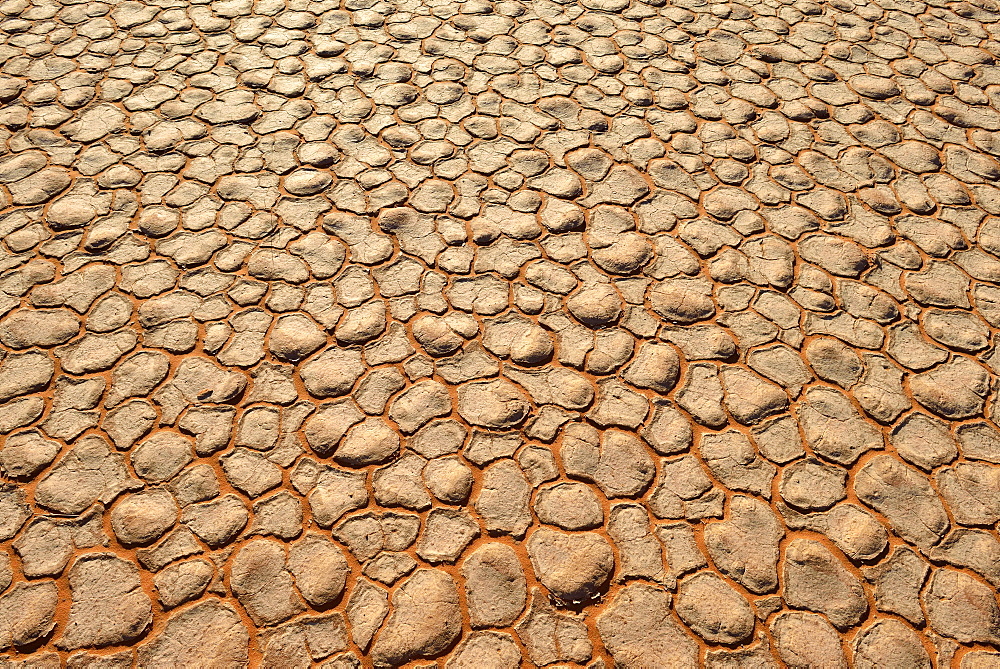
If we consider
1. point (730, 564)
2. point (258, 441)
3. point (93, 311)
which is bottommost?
point (730, 564)

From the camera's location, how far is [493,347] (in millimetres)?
2668

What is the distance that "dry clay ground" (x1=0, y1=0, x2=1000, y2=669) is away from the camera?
204 cm

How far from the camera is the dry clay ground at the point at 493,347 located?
204 centimetres

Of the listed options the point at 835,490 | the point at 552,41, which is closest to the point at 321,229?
the point at 552,41

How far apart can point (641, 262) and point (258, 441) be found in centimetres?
183

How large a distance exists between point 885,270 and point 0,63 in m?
5.14

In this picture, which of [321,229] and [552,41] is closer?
[321,229]

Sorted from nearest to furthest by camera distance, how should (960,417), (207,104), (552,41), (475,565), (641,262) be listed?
(475,565) < (960,417) < (641,262) < (207,104) < (552,41)

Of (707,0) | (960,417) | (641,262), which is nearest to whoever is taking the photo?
(960,417)

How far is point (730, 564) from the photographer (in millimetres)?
2137

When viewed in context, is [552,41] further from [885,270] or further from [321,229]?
[885,270]

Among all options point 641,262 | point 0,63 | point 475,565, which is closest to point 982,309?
point 641,262

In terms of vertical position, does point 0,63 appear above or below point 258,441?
above

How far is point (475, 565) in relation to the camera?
212 cm
